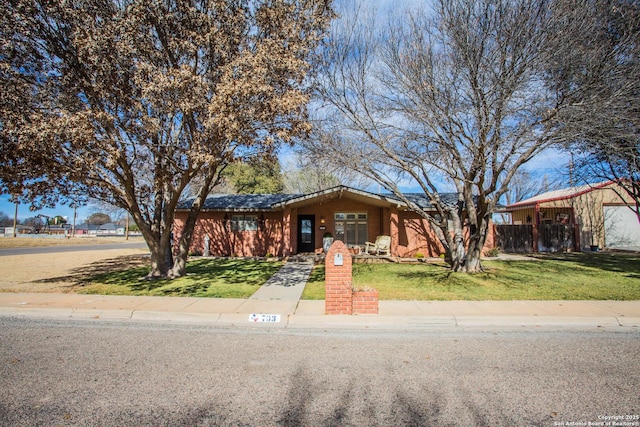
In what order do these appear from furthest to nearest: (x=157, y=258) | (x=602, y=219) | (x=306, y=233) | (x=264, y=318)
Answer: (x=602, y=219) < (x=306, y=233) < (x=157, y=258) < (x=264, y=318)

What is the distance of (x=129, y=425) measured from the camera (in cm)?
285

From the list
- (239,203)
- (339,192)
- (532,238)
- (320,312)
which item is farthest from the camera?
(532,238)

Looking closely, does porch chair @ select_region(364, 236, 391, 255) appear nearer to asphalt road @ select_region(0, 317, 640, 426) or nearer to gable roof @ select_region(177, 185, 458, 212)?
gable roof @ select_region(177, 185, 458, 212)

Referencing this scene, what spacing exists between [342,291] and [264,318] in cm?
167

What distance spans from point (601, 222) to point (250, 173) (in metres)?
30.2

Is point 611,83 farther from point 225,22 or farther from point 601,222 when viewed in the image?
point 601,222

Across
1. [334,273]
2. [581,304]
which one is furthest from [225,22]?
[581,304]

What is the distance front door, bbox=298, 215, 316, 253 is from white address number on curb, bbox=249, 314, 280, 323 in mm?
12807

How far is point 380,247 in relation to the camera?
17.5m

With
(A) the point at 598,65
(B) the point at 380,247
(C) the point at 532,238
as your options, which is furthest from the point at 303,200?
(C) the point at 532,238

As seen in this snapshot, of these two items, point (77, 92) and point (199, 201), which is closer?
point (77, 92)

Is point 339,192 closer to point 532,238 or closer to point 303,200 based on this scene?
point 303,200

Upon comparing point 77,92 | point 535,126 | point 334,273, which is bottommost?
point 334,273

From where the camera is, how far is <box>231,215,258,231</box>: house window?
19453 mm
